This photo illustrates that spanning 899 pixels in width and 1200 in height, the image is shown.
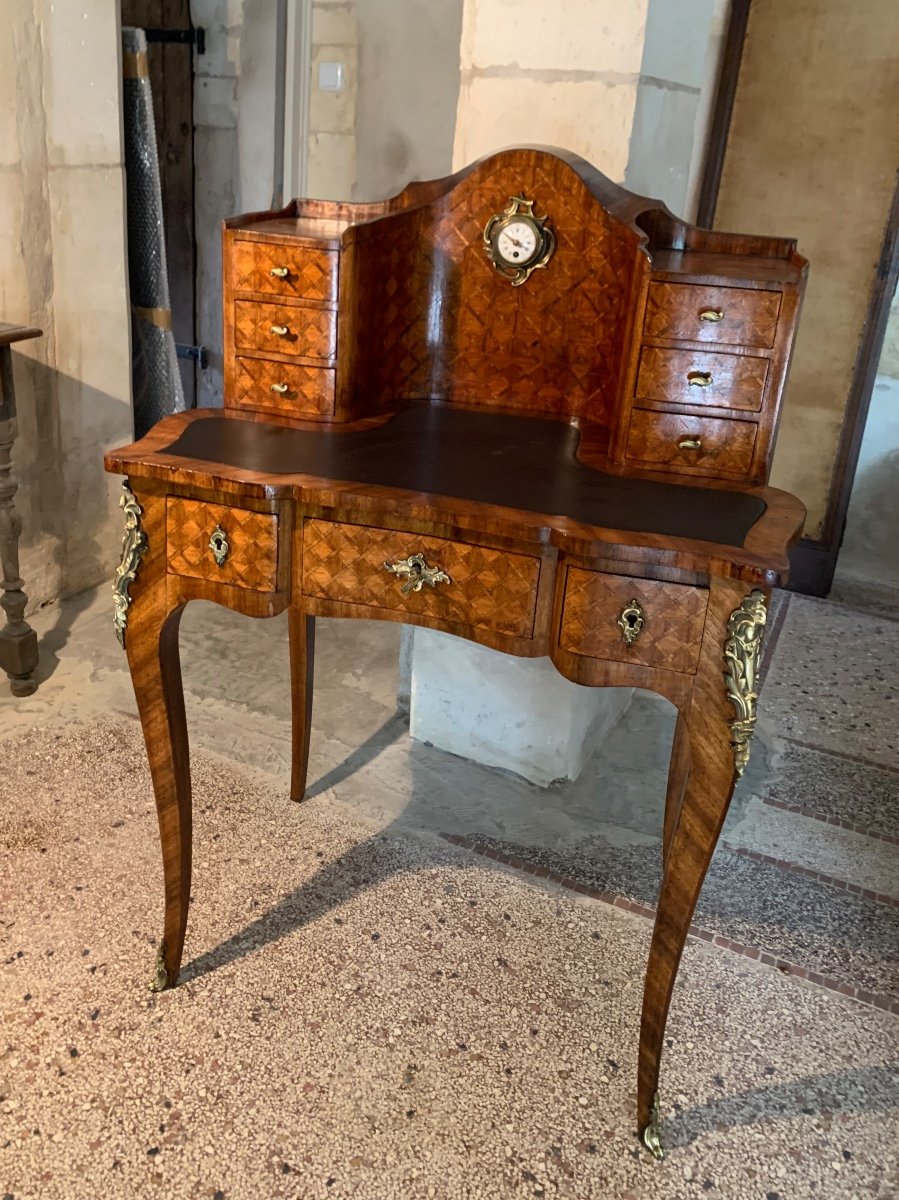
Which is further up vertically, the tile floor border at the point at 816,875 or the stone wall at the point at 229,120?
the stone wall at the point at 229,120

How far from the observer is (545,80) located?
2195mm

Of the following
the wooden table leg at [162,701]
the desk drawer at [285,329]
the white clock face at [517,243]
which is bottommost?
the wooden table leg at [162,701]

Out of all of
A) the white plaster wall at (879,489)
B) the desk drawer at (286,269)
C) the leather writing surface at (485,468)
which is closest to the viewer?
the leather writing surface at (485,468)

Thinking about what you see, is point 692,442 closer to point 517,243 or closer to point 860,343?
point 517,243

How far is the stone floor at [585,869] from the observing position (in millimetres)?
1586

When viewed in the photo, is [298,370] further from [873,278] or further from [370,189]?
[370,189]

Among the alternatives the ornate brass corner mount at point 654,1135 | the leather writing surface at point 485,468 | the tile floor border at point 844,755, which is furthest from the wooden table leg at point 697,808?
the tile floor border at point 844,755

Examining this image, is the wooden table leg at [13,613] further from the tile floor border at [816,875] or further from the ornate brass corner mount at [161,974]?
the tile floor border at [816,875]

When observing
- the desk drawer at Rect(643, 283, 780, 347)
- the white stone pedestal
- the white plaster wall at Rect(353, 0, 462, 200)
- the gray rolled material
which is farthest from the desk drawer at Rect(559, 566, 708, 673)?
the white plaster wall at Rect(353, 0, 462, 200)

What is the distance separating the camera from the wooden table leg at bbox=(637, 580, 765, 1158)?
4.47ft

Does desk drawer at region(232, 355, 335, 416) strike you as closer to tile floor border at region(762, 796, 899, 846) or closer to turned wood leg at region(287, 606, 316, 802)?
turned wood leg at region(287, 606, 316, 802)

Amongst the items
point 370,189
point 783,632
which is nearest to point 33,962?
point 783,632

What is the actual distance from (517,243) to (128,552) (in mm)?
904

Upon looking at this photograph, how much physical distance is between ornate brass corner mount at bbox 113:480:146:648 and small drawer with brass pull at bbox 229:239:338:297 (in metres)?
0.46
